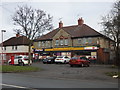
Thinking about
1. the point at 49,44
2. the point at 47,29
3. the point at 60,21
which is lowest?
the point at 49,44

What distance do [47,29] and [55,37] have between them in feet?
19.7

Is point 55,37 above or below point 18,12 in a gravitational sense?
below

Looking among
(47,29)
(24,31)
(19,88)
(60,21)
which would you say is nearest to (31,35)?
(24,31)

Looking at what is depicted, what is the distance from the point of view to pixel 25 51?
184 ft

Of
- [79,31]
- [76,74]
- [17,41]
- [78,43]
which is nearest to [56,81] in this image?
[76,74]

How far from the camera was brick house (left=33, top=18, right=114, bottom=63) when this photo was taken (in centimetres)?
3788

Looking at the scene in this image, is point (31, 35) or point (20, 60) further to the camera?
point (31, 35)

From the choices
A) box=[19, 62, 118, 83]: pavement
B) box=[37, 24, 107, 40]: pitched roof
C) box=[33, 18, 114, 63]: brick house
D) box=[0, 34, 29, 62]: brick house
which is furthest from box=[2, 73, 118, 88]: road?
box=[0, 34, 29, 62]: brick house

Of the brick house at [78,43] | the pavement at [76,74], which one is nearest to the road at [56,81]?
the pavement at [76,74]

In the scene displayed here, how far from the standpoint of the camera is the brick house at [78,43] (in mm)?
37875

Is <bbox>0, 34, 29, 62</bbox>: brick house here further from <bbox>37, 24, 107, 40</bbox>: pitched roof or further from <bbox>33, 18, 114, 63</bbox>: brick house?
<bbox>37, 24, 107, 40</bbox>: pitched roof

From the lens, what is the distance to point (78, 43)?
40.9 metres

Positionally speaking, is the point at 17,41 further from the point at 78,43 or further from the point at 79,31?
the point at 78,43

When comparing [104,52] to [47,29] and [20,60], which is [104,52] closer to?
[47,29]
